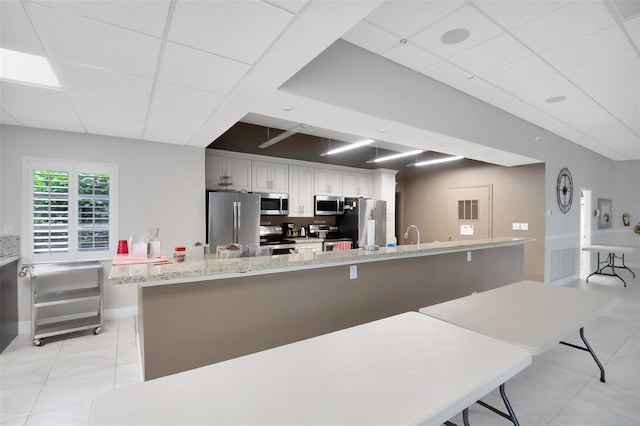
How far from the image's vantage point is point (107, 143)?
4.01 m

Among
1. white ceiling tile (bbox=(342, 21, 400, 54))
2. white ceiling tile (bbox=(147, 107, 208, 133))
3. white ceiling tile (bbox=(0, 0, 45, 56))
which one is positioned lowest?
white ceiling tile (bbox=(147, 107, 208, 133))

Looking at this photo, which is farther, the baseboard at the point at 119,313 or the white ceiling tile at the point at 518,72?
the baseboard at the point at 119,313

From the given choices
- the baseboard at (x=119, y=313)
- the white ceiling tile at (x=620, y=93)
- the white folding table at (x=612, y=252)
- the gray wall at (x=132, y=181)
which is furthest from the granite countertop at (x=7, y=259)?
the white folding table at (x=612, y=252)

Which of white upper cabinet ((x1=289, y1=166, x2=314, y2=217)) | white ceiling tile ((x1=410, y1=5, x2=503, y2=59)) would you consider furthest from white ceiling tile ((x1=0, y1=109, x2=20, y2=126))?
white ceiling tile ((x1=410, y1=5, x2=503, y2=59))

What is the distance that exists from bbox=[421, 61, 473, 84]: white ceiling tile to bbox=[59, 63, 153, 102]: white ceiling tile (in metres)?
2.78

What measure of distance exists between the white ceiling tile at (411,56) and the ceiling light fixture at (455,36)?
238mm

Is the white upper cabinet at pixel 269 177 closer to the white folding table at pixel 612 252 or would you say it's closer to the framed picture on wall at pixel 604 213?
the white folding table at pixel 612 252

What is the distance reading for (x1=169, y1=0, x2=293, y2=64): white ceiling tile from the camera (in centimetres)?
166

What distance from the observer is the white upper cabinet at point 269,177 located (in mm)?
5590

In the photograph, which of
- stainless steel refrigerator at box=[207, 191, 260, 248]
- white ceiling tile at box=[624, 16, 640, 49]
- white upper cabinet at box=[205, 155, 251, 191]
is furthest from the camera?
white upper cabinet at box=[205, 155, 251, 191]

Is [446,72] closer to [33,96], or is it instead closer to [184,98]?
[184,98]

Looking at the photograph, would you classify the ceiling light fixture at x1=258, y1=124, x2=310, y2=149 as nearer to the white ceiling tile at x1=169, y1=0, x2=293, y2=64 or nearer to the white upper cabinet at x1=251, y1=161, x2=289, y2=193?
the white upper cabinet at x1=251, y1=161, x2=289, y2=193

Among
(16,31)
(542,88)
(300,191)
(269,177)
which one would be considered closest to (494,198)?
(542,88)

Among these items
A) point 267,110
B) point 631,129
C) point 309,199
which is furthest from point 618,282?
point 267,110
